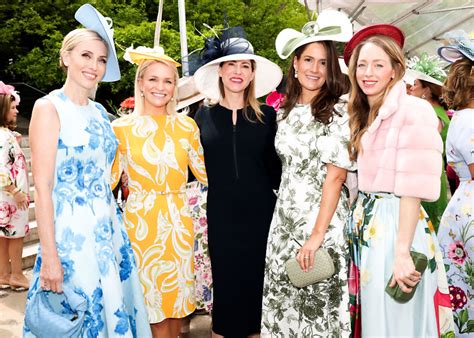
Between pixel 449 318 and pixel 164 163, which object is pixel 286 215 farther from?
pixel 449 318

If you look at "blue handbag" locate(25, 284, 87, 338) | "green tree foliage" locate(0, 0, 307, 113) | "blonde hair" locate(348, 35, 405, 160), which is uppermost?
"green tree foliage" locate(0, 0, 307, 113)

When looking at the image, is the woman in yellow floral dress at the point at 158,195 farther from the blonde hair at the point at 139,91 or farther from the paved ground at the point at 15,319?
the paved ground at the point at 15,319

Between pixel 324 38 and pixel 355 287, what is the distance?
1.45 metres

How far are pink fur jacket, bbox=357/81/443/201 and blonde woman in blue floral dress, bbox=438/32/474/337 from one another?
102 centimetres

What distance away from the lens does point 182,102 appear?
4.63 metres

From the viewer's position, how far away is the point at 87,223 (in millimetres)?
2471

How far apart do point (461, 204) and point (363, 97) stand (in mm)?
1231

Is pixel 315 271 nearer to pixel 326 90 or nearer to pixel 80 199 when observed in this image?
pixel 326 90

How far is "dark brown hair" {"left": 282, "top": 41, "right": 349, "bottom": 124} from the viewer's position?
9.19ft

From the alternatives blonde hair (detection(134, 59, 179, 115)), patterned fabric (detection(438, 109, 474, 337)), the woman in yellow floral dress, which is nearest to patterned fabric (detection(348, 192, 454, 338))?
patterned fabric (detection(438, 109, 474, 337))

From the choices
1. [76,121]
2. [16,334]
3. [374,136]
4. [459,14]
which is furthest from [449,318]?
[459,14]

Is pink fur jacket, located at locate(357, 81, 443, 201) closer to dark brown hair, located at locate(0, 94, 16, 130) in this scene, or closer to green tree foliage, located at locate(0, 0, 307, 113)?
dark brown hair, located at locate(0, 94, 16, 130)

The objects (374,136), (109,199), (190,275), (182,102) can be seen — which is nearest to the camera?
(374,136)

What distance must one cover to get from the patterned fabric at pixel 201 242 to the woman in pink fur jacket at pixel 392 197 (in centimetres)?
158
